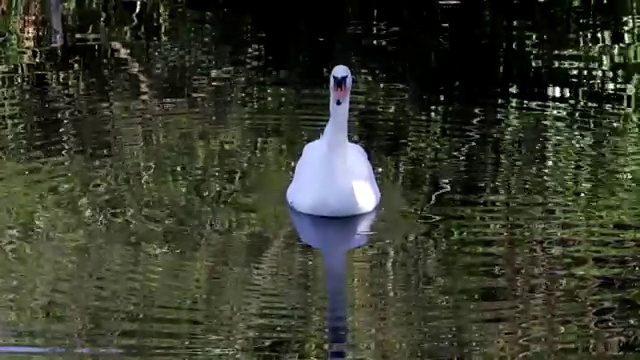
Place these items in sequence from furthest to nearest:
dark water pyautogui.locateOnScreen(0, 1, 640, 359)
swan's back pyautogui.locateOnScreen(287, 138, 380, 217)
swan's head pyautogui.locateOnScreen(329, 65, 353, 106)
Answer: swan's head pyautogui.locateOnScreen(329, 65, 353, 106), swan's back pyautogui.locateOnScreen(287, 138, 380, 217), dark water pyautogui.locateOnScreen(0, 1, 640, 359)

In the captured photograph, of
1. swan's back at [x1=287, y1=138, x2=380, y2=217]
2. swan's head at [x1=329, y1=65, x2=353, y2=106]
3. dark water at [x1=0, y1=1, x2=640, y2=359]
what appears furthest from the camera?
swan's head at [x1=329, y1=65, x2=353, y2=106]

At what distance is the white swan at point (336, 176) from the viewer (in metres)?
9.10

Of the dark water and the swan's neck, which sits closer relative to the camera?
the dark water

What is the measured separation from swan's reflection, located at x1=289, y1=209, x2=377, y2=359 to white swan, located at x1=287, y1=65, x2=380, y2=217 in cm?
7

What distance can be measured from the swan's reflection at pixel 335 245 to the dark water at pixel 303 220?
2cm

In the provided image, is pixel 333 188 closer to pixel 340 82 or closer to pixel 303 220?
pixel 303 220

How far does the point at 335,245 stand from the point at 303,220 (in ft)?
1.66

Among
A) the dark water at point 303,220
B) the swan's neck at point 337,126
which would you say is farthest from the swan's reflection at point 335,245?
the swan's neck at point 337,126

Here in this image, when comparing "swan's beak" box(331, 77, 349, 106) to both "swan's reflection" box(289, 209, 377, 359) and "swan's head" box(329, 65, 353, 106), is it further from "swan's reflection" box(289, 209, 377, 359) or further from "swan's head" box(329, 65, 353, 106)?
"swan's reflection" box(289, 209, 377, 359)

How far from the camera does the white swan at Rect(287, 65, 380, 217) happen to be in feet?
29.9

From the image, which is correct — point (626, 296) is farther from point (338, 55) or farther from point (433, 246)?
point (338, 55)

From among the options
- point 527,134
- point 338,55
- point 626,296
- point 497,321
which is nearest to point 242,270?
point 497,321

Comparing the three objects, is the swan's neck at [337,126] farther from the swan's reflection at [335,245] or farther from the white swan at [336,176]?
the swan's reflection at [335,245]

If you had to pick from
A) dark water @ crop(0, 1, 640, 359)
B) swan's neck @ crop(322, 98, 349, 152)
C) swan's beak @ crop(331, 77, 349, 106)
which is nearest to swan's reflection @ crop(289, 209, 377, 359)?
dark water @ crop(0, 1, 640, 359)
